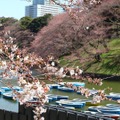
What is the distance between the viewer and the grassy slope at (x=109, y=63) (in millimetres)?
23641

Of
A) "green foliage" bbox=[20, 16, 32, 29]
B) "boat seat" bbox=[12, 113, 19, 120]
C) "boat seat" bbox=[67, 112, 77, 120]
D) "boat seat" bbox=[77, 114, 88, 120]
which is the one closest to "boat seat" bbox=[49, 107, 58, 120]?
"boat seat" bbox=[67, 112, 77, 120]

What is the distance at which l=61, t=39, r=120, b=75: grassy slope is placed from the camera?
23641 mm

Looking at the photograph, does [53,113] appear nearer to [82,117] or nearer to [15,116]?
[82,117]

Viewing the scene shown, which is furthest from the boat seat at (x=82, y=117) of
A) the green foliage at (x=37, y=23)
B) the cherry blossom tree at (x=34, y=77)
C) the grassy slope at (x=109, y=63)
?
the green foliage at (x=37, y=23)

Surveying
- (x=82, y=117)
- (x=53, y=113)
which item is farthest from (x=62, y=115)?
(x=82, y=117)

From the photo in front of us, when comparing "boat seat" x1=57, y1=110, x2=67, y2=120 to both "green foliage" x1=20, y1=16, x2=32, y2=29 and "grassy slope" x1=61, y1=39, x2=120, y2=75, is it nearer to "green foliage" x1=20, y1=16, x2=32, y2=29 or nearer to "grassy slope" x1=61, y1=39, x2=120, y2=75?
"grassy slope" x1=61, y1=39, x2=120, y2=75

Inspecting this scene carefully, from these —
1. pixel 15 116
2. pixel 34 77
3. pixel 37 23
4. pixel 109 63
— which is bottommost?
pixel 15 116

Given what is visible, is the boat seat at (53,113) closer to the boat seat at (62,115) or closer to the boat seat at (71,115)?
the boat seat at (62,115)

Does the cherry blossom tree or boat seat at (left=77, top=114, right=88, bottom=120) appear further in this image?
boat seat at (left=77, top=114, right=88, bottom=120)

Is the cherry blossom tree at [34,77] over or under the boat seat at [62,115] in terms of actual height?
over

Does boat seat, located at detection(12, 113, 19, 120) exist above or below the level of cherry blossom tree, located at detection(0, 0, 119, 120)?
below

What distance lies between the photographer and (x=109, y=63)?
24.8m

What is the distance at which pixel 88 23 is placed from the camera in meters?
25.2

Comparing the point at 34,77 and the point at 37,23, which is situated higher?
the point at 37,23
